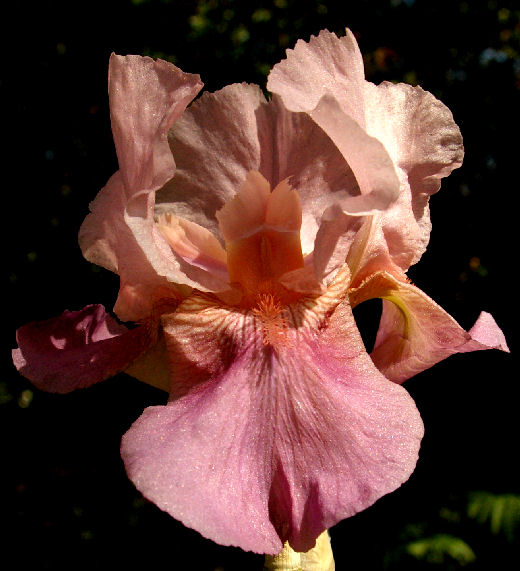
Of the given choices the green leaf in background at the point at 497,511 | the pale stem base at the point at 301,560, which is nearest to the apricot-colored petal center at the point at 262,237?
the pale stem base at the point at 301,560

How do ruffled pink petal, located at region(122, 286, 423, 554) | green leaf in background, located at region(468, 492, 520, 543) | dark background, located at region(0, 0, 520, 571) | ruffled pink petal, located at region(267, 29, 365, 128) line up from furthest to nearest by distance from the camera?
dark background, located at region(0, 0, 520, 571) → green leaf in background, located at region(468, 492, 520, 543) → ruffled pink petal, located at region(267, 29, 365, 128) → ruffled pink petal, located at region(122, 286, 423, 554)

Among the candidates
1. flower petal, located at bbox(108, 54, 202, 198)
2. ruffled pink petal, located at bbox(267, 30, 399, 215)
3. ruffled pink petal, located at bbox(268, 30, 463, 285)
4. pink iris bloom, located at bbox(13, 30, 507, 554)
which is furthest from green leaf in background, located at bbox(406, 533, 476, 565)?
flower petal, located at bbox(108, 54, 202, 198)

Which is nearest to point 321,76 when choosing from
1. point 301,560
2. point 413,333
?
point 413,333

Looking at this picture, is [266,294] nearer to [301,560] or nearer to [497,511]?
[301,560]

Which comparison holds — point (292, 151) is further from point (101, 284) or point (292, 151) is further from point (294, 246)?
point (101, 284)

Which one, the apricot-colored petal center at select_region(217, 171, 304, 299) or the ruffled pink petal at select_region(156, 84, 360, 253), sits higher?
the ruffled pink petal at select_region(156, 84, 360, 253)

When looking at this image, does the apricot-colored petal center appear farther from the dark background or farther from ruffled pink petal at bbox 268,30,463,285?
the dark background
